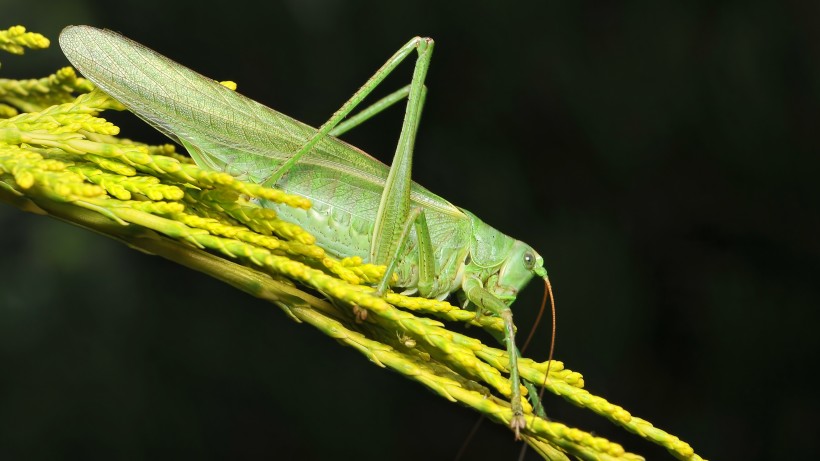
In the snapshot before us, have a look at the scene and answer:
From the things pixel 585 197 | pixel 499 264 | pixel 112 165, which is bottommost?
pixel 112 165

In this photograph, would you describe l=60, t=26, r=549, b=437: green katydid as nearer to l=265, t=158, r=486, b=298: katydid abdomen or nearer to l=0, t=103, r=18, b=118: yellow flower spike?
l=265, t=158, r=486, b=298: katydid abdomen

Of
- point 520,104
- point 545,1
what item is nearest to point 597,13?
point 545,1

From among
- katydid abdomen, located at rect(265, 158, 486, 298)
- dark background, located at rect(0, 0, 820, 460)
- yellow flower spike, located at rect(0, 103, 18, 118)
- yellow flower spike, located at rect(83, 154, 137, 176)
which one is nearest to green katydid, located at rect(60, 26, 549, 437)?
katydid abdomen, located at rect(265, 158, 486, 298)

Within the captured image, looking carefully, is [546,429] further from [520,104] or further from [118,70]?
[520,104]

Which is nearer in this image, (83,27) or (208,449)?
(83,27)

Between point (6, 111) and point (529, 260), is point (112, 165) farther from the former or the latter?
point (529, 260)

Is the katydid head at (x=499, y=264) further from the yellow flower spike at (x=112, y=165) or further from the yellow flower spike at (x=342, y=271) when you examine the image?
the yellow flower spike at (x=112, y=165)

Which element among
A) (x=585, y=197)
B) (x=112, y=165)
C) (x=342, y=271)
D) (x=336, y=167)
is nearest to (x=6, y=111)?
(x=112, y=165)
